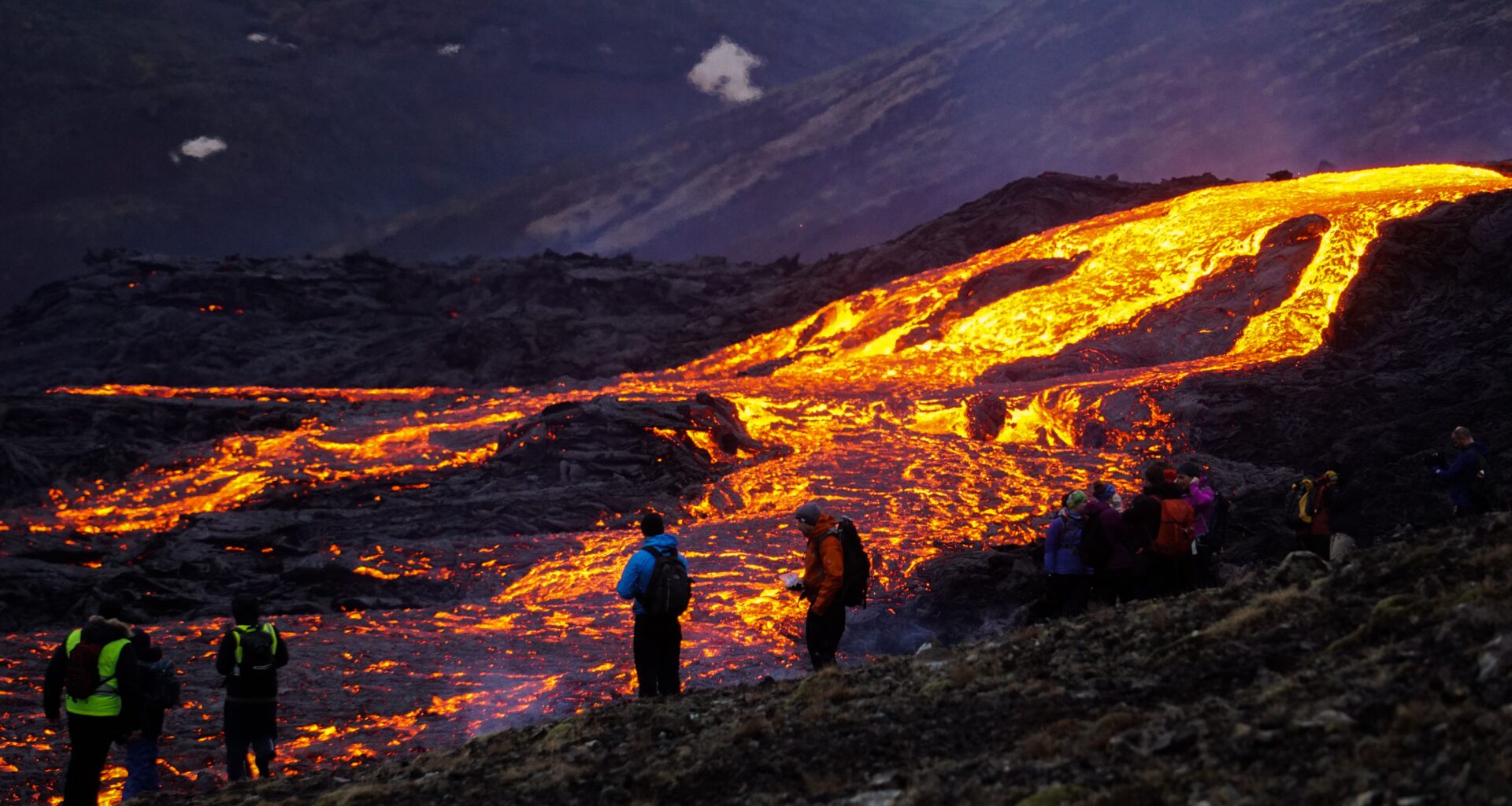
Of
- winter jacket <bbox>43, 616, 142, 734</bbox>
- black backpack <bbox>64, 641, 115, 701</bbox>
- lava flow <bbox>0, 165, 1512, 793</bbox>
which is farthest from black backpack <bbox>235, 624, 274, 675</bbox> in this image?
lava flow <bbox>0, 165, 1512, 793</bbox>

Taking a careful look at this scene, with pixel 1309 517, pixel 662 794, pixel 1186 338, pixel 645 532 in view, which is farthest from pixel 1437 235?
pixel 662 794

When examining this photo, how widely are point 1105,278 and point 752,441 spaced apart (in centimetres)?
1420

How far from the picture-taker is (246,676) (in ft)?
36.8

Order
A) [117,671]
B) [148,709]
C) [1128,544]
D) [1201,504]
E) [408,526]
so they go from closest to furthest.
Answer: [117,671], [148,709], [1128,544], [1201,504], [408,526]

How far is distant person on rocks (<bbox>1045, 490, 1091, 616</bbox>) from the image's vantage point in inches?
514

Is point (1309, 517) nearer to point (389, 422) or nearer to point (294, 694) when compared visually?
point (294, 694)

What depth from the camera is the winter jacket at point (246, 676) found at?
11195 millimetres

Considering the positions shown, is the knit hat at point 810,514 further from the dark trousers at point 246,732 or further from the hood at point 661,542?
the dark trousers at point 246,732

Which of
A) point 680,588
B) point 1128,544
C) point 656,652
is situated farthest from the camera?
point 1128,544

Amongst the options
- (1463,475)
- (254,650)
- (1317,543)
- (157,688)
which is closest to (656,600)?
(254,650)

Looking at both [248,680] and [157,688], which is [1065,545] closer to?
[248,680]

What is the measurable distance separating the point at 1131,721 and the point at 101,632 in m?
7.89

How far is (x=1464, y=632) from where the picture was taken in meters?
7.02

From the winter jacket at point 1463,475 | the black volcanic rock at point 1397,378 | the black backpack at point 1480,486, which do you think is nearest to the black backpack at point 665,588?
the winter jacket at point 1463,475
